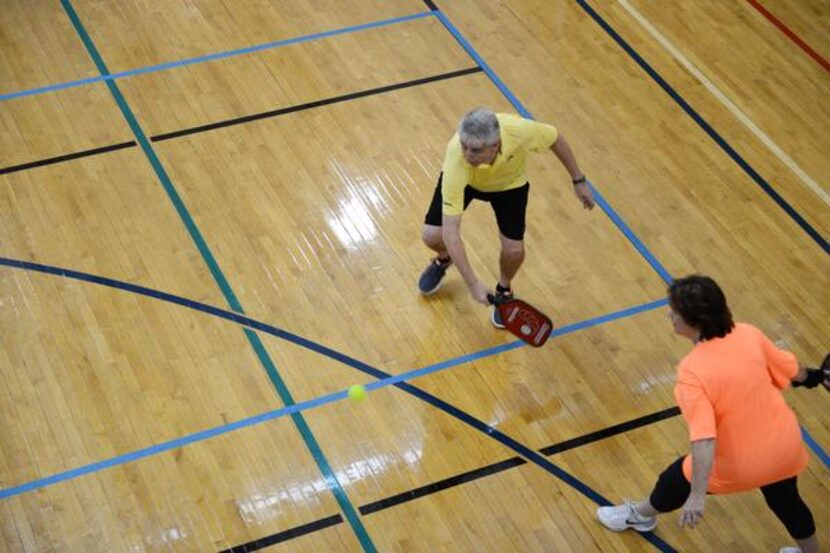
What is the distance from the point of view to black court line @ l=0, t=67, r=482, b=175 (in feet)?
26.0

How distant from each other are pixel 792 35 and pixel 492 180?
4752 millimetres

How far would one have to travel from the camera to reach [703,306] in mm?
4707

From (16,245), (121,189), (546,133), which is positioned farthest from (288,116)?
(546,133)

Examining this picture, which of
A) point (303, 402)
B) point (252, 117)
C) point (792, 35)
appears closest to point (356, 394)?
point (303, 402)

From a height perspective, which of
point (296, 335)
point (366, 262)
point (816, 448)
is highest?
point (816, 448)

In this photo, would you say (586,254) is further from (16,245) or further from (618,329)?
(16,245)

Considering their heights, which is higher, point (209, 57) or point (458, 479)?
point (458, 479)

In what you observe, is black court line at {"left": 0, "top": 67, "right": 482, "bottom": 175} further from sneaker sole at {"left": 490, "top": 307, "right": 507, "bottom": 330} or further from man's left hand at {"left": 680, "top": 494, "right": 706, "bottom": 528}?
man's left hand at {"left": 680, "top": 494, "right": 706, "bottom": 528}

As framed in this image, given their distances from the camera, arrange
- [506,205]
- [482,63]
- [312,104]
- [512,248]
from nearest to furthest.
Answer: [506,205] < [512,248] < [312,104] < [482,63]

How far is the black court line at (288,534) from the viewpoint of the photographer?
5785 mm

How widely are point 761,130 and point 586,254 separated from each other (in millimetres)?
2133

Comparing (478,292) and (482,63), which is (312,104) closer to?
(482,63)

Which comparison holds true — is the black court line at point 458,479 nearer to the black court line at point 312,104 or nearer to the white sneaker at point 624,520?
the white sneaker at point 624,520

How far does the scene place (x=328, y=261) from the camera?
7.39m
